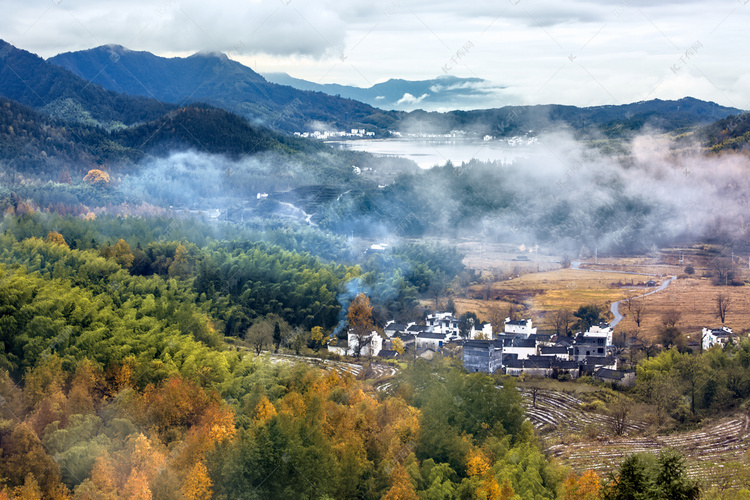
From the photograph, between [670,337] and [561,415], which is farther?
[670,337]

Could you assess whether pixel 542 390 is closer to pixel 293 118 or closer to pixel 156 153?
pixel 156 153

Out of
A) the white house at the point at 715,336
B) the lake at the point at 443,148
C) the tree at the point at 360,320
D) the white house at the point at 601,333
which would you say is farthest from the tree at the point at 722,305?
the lake at the point at 443,148

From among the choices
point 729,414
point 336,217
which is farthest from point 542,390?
point 336,217

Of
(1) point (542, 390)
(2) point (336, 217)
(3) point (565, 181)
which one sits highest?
(3) point (565, 181)

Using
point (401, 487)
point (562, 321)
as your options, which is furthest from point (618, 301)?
point (401, 487)

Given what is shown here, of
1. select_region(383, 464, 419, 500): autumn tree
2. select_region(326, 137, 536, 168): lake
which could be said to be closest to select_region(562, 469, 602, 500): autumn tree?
select_region(383, 464, 419, 500): autumn tree

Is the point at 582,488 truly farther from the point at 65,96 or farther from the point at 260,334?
the point at 65,96

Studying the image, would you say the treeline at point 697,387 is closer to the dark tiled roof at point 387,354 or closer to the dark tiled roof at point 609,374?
the dark tiled roof at point 609,374
